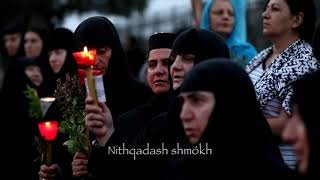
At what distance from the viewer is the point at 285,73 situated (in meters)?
6.25

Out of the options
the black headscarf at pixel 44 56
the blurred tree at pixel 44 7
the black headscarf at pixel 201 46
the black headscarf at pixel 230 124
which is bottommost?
the blurred tree at pixel 44 7

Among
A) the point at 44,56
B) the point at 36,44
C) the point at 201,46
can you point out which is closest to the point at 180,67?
the point at 201,46

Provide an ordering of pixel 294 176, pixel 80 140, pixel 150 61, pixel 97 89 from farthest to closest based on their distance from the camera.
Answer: pixel 150 61, pixel 80 140, pixel 97 89, pixel 294 176

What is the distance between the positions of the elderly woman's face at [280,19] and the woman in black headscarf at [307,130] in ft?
7.56

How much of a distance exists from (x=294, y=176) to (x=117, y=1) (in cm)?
2583

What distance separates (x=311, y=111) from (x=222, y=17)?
442cm

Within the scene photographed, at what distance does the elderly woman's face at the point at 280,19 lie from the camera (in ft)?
21.4

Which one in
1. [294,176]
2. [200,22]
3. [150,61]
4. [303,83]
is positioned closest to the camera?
[303,83]

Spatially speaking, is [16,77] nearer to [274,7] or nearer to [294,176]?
[274,7]

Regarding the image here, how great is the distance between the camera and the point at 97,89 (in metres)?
5.32

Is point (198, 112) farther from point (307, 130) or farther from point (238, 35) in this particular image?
point (238, 35)

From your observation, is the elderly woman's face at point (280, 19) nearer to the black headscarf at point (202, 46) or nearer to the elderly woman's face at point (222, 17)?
the black headscarf at point (202, 46)

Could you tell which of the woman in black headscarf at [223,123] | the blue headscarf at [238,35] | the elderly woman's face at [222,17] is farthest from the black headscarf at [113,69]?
the elderly woman's face at [222,17]

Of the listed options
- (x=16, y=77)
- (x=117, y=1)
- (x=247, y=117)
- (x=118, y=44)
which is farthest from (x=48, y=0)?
(x=247, y=117)
